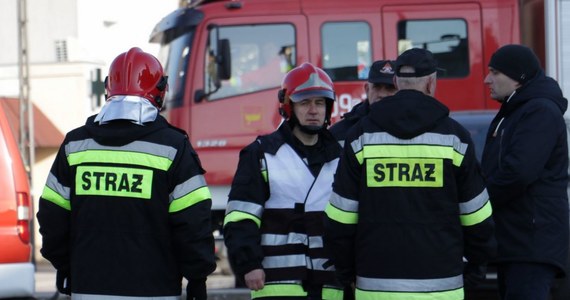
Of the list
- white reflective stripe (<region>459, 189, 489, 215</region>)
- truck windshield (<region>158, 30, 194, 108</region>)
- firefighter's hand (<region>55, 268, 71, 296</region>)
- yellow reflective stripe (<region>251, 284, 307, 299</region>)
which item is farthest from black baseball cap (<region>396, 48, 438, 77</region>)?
truck windshield (<region>158, 30, 194, 108</region>)

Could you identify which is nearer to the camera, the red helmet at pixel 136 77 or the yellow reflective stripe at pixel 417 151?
the yellow reflective stripe at pixel 417 151

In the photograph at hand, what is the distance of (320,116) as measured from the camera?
5320 millimetres

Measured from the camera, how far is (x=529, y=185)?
551 cm

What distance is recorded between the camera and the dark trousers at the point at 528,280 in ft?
18.0

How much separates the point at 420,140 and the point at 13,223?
3.40m

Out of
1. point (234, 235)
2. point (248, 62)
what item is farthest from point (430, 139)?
point (248, 62)

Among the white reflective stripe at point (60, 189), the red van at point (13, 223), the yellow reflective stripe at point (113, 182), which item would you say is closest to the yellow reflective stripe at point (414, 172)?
the yellow reflective stripe at point (113, 182)

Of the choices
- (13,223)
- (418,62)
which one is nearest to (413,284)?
(418,62)

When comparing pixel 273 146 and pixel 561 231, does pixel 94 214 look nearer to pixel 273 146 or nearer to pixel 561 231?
pixel 273 146

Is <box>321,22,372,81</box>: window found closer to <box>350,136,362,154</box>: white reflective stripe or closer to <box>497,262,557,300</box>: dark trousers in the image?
<box>497,262,557,300</box>: dark trousers

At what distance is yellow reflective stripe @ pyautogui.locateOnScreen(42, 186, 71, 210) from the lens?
15.7ft

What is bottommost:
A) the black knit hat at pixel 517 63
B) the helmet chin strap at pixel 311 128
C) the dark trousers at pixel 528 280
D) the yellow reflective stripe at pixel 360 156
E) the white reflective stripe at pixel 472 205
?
the dark trousers at pixel 528 280

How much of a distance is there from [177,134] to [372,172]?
0.83 metres

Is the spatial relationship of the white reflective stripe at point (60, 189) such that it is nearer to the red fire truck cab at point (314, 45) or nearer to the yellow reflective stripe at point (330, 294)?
the yellow reflective stripe at point (330, 294)
